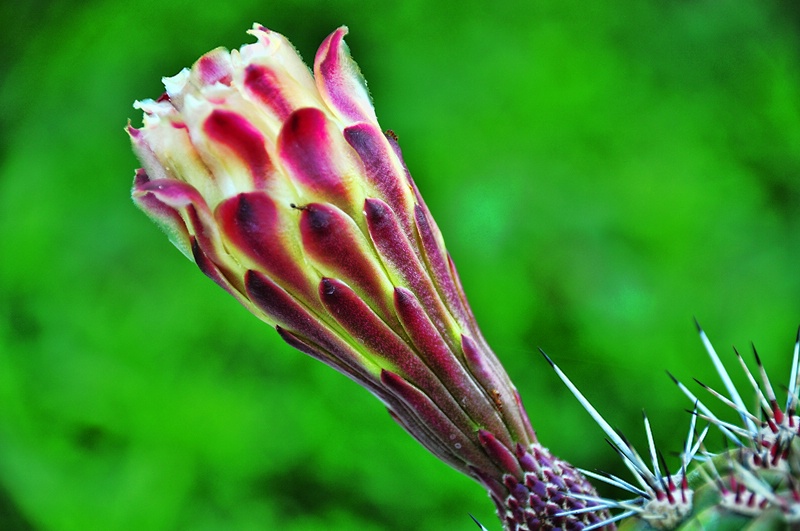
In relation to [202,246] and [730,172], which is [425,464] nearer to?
[730,172]

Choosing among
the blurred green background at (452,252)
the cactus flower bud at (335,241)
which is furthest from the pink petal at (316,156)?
the blurred green background at (452,252)

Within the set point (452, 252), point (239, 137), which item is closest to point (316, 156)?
point (239, 137)

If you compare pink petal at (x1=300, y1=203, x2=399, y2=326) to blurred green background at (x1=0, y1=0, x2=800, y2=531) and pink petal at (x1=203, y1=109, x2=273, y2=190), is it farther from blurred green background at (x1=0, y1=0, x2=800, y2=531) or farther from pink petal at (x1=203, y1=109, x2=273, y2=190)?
blurred green background at (x1=0, y1=0, x2=800, y2=531)

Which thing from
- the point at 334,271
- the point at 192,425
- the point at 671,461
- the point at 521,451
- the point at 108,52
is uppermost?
the point at 108,52

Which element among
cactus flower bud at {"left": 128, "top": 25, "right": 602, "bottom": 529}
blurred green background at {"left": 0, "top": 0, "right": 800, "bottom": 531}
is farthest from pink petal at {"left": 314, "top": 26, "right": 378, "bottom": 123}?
blurred green background at {"left": 0, "top": 0, "right": 800, "bottom": 531}

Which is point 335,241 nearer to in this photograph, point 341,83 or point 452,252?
point 341,83

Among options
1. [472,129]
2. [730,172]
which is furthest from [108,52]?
[730,172]
